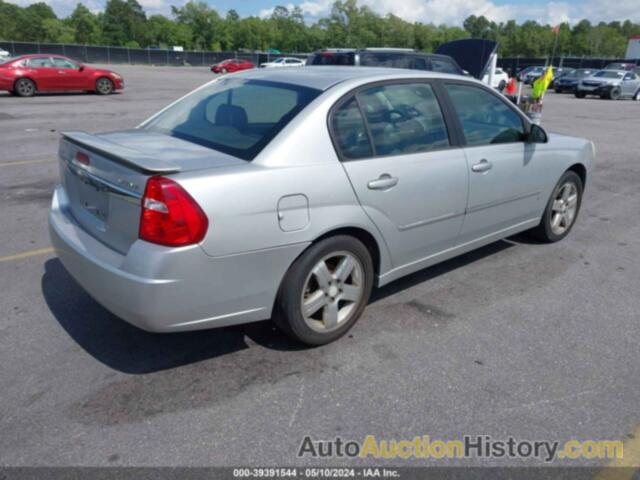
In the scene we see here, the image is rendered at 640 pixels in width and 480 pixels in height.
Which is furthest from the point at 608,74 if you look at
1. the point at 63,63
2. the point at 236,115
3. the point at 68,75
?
the point at 236,115

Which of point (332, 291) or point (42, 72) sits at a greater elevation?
point (42, 72)

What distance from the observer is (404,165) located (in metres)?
3.55

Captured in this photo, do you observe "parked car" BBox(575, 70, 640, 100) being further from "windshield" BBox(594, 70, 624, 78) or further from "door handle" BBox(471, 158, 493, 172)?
"door handle" BBox(471, 158, 493, 172)

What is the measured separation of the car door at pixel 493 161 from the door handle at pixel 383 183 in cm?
84

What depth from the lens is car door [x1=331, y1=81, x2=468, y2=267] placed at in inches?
132

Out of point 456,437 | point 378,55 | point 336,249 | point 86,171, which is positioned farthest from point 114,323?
point 378,55

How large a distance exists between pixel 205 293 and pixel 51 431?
0.96 meters

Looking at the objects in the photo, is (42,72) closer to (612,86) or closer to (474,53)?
(474,53)

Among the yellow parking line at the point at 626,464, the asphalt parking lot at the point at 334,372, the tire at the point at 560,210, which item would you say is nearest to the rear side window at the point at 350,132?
the asphalt parking lot at the point at 334,372

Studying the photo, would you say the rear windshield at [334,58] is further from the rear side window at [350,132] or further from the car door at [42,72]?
the car door at [42,72]

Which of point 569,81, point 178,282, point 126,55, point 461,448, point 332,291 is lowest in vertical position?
point 461,448

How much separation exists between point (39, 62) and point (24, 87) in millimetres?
1041

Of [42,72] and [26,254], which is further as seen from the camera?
[42,72]

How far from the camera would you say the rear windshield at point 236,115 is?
3.19 meters
